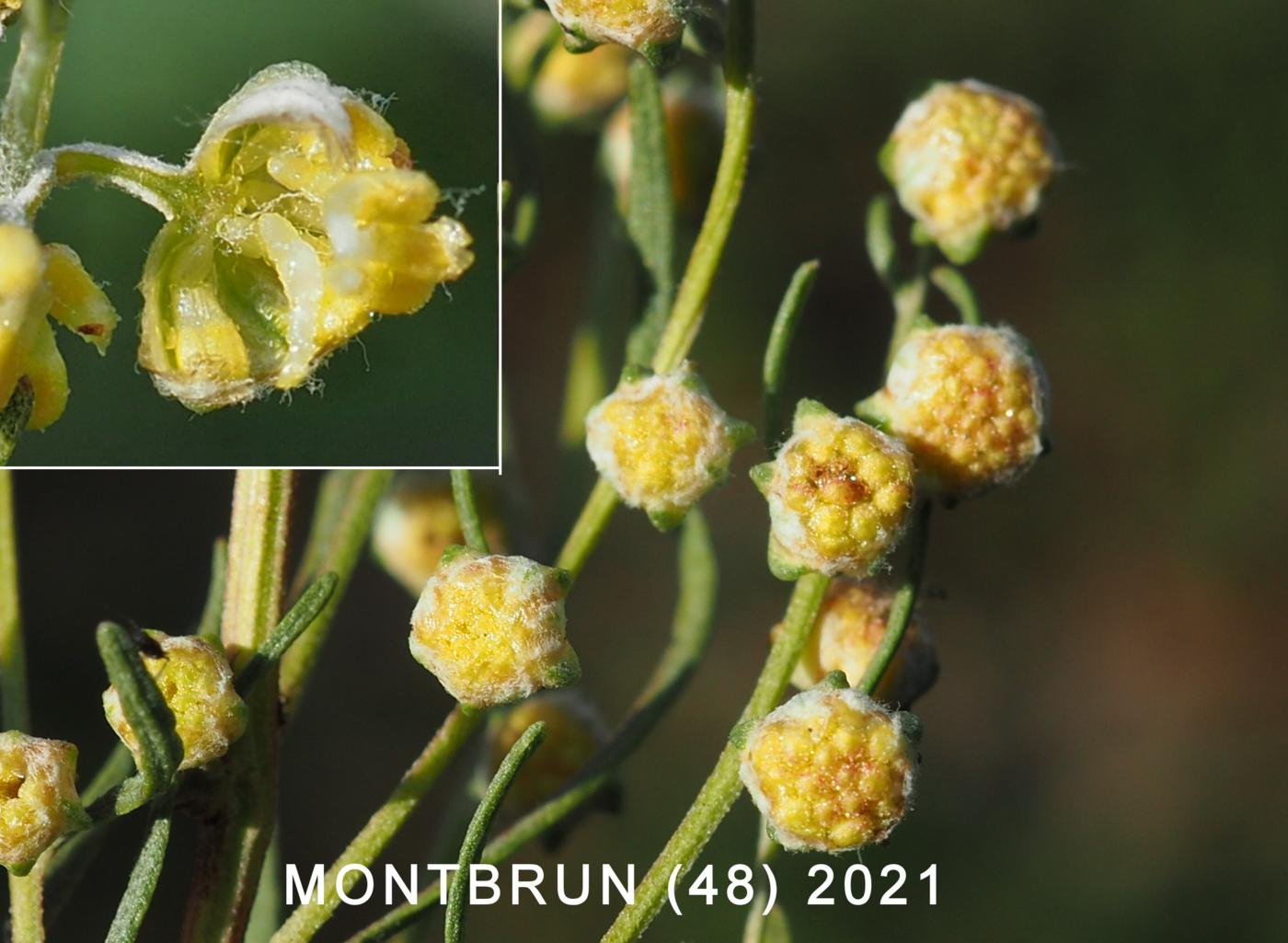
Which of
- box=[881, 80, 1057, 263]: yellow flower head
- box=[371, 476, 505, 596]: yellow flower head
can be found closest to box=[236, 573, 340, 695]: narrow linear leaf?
box=[371, 476, 505, 596]: yellow flower head

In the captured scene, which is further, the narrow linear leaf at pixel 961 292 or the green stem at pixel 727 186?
the narrow linear leaf at pixel 961 292

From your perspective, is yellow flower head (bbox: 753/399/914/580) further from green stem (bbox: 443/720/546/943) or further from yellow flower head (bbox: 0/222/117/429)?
Result: yellow flower head (bbox: 0/222/117/429)

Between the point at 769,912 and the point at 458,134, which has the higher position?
the point at 458,134

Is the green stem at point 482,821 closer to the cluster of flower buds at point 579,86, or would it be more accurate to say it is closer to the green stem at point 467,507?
the green stem at point 467,507

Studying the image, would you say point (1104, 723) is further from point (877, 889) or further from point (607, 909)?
point (607, 909)

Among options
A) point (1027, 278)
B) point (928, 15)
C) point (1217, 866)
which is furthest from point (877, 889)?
point (928, 15)

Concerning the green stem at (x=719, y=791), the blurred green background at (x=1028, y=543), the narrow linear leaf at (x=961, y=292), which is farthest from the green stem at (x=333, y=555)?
the blurred green background at (x=1028, y=543)
